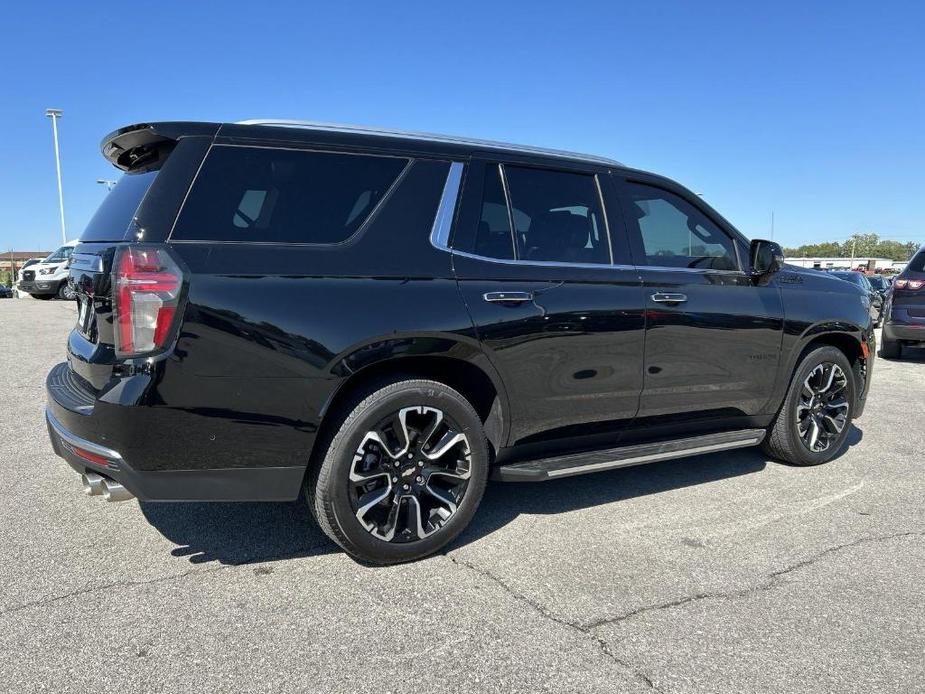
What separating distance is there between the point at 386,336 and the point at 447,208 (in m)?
0.75

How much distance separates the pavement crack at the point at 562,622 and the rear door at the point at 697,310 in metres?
1.38

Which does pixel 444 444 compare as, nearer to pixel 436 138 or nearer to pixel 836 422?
pixel 436 138

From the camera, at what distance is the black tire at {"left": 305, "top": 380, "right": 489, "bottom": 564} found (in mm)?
3029

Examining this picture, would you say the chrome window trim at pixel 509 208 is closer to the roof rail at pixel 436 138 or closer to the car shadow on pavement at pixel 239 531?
the roof rail at pixel 436 138

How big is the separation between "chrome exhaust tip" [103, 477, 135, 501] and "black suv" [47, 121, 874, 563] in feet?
0.04

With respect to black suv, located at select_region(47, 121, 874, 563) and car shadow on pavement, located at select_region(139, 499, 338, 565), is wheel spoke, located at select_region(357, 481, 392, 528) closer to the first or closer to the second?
black suv, located at select_region(47, 121, 874, 563)

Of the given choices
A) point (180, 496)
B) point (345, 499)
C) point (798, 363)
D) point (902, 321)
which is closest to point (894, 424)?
point (798, 363)

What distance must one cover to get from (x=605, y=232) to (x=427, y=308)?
132 cm

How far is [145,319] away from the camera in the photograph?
8.81ft

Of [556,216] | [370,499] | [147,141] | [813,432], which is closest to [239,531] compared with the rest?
[370,499]

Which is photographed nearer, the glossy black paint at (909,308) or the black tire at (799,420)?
the black tire at (799,420)

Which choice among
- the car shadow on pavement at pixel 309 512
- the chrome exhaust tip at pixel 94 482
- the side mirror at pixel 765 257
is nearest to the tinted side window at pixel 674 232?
the side mirror at pixel 765 257

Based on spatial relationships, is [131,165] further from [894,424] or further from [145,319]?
[894,424]

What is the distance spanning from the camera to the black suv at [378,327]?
9.02 feet
